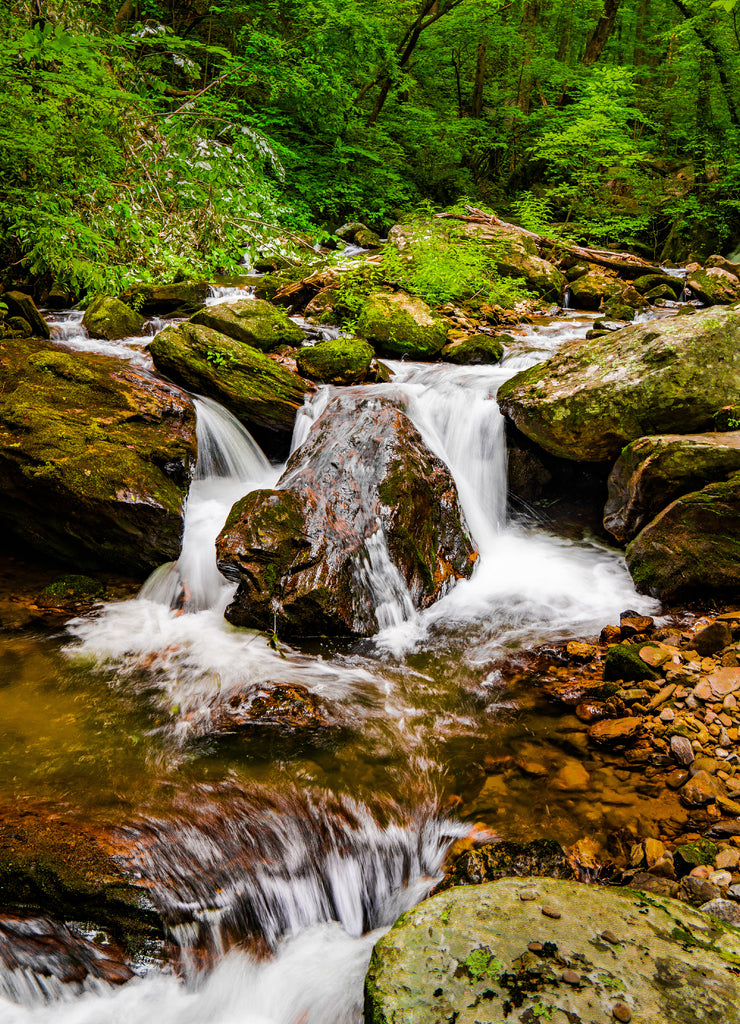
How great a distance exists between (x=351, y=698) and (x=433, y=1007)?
219 cm

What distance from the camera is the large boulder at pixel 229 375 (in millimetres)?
6340

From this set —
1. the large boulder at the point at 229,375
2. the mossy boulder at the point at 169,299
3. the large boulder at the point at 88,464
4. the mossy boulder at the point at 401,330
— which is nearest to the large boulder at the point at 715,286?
the mossy boulder at the point at 401,330

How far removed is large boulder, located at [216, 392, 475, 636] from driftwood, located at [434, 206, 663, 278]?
9408 millimetres

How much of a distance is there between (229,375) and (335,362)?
139cm

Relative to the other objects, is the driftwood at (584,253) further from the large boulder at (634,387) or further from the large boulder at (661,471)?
the large boulder at (661,471)

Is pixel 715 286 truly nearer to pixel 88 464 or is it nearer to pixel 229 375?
pixel 229 375

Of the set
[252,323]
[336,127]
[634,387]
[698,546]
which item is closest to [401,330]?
[252,323]

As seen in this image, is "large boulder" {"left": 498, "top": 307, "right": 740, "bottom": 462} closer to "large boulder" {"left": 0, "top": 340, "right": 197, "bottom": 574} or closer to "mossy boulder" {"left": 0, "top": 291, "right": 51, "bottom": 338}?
"large boulder" {"left": 0, "top": 340, "right": 197, "bottom": 574}

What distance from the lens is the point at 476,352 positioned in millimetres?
8164

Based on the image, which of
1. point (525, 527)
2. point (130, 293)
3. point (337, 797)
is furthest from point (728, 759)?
point (130, 293)

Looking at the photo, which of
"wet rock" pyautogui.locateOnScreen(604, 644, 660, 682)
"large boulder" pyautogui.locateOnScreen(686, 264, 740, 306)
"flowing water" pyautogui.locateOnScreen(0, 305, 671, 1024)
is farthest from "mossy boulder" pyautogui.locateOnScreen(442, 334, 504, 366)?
"large boulder" pyautogui.locateOnScreen(686, 264, 740, 306)

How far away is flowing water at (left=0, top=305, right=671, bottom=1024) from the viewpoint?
8.26ft

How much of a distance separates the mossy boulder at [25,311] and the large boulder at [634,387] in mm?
5766

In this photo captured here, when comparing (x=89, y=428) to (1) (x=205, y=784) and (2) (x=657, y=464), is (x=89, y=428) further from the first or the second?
(2) (x=657, y=464)
